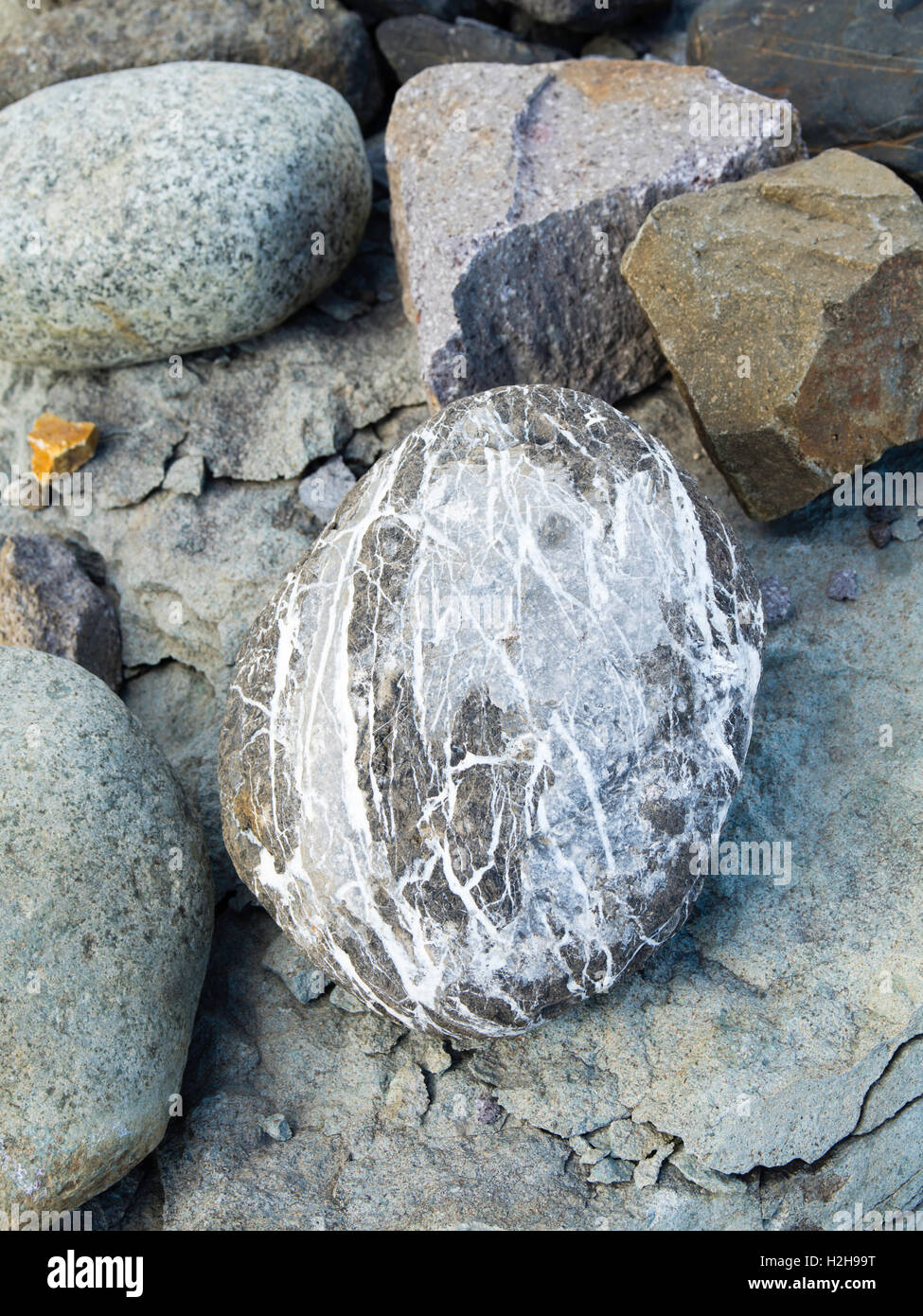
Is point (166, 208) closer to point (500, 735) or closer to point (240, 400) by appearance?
point (240, 400)

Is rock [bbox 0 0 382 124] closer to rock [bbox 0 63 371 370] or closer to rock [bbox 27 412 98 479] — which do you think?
rock [bbox 0 63 371 370]

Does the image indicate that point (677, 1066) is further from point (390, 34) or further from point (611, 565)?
point (390, 34)

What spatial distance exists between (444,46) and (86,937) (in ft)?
11.7

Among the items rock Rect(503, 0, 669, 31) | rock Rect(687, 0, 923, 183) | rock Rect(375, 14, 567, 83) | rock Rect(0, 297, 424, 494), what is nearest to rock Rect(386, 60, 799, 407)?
rock Rect(687, 0, 923, 183)

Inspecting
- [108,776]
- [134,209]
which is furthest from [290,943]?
[134,209]

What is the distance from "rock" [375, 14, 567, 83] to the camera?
4410 millimetres

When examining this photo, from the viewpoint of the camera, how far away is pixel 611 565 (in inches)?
102

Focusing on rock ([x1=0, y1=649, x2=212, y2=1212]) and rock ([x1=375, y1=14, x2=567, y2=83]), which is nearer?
rock ([x1=0, y1=649, x2=212, y2=1212])

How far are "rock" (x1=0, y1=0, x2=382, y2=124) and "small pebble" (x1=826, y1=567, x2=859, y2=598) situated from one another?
9.17 ft

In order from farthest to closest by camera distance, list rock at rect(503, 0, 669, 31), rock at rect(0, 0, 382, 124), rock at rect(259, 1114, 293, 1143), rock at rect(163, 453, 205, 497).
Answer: rock at rect(503, 0, 669, 31) → rock at rect(0, 0, 382, 124) → rock at rect(163, 453, 205, 497) → rock at rect(259, 1114, 293, 1143)

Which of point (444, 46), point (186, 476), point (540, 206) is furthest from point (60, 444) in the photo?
point (444, 46)

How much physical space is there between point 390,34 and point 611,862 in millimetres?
3543

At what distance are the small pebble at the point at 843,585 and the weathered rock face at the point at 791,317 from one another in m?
0.26

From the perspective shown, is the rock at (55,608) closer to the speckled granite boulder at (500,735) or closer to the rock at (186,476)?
the rock at (186,476)
